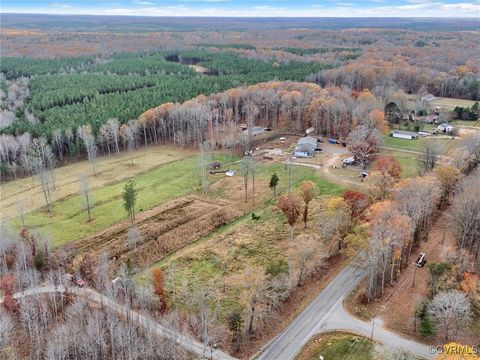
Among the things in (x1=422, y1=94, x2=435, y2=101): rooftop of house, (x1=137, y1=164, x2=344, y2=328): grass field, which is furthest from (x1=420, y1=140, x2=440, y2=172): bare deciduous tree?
(x1=422, y1=94, x2=435, y2=101): rooftop of house

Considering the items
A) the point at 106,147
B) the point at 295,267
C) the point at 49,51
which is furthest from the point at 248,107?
the point at 49,51

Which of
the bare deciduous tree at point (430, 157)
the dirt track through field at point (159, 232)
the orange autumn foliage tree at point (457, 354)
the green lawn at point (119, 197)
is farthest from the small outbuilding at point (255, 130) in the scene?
the orange autumn foliage tree at point (457, 354)

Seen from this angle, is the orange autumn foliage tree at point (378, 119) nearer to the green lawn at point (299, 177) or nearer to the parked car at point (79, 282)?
the green lawn at point (299, 177)

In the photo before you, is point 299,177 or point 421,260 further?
point 299,177

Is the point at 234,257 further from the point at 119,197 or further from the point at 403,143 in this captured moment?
the point at 403,143

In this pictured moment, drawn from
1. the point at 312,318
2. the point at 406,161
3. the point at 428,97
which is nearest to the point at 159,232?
the point at 312,318

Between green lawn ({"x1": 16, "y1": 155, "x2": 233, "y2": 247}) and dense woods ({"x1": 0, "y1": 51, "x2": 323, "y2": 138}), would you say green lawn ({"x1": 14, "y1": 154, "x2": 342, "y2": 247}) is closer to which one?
green lawn ({"x1": 16, "y1": 155, "x2": 233, "y2": 247})

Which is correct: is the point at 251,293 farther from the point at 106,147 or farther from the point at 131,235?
the point at 106,147
